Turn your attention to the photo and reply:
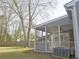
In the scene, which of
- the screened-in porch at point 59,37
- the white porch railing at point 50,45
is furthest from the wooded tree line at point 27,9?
the screened-in porch at point 59,37

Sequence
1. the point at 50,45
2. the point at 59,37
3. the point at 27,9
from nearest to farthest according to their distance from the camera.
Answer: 1. the point at 59,37
2. the point at 50,45
3. the point at 27,9

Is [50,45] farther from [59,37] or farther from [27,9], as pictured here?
[27,9]

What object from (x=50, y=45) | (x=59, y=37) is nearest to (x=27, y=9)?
(x=50, y=45)

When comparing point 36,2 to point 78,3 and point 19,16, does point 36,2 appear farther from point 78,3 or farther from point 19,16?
point 78,3

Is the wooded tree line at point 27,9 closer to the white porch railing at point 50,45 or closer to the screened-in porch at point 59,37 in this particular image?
the white porch railing at point 50,45

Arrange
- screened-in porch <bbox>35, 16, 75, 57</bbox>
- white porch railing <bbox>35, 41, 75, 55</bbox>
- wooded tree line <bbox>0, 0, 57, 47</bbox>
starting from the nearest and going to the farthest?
white porch railing <bbox>35, 41, 75, 55</bbox> < screened-in porch <bbox>35, 16, 75, 57</bbox> < wooded tree line <bbox>0, 0, 57, 47</bbox>

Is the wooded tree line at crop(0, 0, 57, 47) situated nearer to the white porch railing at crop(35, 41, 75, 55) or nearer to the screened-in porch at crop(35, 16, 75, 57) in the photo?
the white porch railing at crop(35, 41, 75, 55)

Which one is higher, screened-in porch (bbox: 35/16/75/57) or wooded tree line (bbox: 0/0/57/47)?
wooded tree line (bbox: 0/0/57/47)

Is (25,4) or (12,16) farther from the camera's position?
(12,16)

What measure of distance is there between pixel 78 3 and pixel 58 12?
2295 centimetres

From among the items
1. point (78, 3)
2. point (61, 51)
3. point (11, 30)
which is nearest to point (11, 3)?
point (11, 30)

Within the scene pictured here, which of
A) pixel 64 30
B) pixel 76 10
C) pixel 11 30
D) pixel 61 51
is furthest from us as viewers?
pixel 11 30

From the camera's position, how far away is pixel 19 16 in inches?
1374

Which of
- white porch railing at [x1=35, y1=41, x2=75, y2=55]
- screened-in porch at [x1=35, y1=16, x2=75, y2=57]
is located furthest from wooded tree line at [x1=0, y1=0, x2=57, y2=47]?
screened-in porch at [x1=35, y1=16, x2=75, y2=57]
